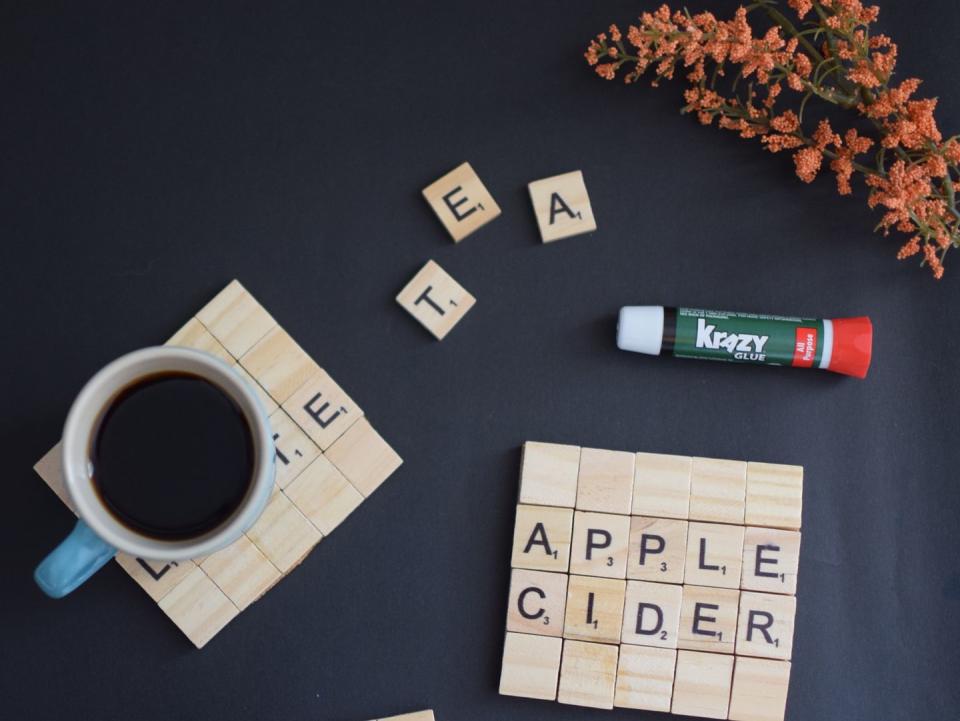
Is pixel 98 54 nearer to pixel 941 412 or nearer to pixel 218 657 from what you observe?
pixel 218 657

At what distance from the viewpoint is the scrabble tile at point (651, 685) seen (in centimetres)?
95

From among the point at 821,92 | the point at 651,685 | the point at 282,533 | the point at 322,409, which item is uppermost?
the point at 821,92

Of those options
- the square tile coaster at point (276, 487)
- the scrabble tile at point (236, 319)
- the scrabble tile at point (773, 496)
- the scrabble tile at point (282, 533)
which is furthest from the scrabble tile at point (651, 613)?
the scrabble tile at point (236, 319)

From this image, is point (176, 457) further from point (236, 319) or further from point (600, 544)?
point (600, 544)

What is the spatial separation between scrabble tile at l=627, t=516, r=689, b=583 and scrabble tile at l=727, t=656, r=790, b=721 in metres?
0.12

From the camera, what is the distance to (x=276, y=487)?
943 millimetres

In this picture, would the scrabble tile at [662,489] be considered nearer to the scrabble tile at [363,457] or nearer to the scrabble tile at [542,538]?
the scrabble tile at [542,538]

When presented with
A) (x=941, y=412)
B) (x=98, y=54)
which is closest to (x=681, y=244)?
(x=941, y=412)

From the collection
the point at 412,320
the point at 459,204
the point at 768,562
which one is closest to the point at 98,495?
the point at 412,320

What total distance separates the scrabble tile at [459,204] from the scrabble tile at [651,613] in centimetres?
43

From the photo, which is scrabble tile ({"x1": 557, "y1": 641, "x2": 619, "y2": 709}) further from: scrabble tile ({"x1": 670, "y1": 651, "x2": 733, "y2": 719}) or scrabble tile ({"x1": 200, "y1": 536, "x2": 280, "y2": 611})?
scrabble tile ({"x1": 200, "y1": 536, "x2": 280, "y2": 611})

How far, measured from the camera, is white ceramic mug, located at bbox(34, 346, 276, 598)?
2.48 feet

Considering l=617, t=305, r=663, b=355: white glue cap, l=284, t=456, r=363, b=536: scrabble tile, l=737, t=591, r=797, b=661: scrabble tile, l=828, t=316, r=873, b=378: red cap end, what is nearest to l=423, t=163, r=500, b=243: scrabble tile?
l=617, t=305, r=663, b=355: white glue cap

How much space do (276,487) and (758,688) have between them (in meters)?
0.56
